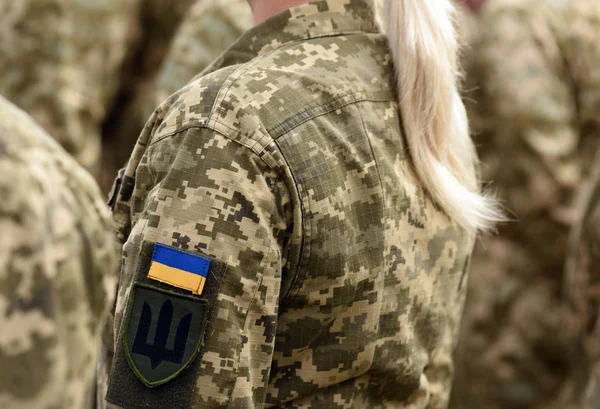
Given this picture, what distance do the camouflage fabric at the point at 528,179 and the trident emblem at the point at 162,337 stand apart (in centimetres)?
184

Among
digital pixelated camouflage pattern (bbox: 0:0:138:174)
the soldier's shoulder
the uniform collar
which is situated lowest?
the soldier's shoulder

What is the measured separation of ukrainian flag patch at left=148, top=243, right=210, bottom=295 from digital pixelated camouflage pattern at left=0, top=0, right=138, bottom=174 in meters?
1.81

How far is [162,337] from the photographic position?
0.97 m

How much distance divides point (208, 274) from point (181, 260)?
0.03m

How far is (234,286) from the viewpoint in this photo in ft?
3.17

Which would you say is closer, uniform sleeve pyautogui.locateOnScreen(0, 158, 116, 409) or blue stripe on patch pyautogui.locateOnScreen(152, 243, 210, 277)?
uniform sleeve pyautogui.locateOnScreen(0, 158, 116, 409)

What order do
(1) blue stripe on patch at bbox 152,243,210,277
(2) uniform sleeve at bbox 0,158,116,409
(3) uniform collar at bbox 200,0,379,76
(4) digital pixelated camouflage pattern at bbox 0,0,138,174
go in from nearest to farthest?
(2) uniform sleeve at bbox 0,158,116,409 → (1) blue stripe on patch at bbox 152,243,210,277 → (3) uniform collar at bbox 200,0,379,76 → (4) digital pixelated camouflage pattern at bbox 0,0,138,174

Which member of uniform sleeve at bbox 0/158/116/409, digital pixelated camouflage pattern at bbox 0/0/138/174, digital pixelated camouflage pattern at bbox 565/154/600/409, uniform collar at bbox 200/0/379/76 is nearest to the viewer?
uniform sleeve at bbox 0/158/116/409

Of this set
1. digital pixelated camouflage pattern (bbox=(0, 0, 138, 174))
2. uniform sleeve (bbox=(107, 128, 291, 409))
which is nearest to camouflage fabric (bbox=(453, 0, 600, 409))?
digital pixelated camouflage pattern (bbox=(0, 0, 138, 174))

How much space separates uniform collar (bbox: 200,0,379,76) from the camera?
114cm

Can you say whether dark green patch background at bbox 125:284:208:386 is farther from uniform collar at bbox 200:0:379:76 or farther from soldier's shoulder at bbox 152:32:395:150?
uniform collar at bbox 200:0:379:76

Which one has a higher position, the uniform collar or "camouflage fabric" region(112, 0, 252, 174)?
"camouflage fabric" region(112, 0, 252, 174)

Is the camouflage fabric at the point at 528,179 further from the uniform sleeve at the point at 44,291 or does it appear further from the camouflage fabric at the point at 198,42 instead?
the uniform sleeve at the point at 44,291

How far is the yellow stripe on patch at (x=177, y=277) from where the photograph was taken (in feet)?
3.14
